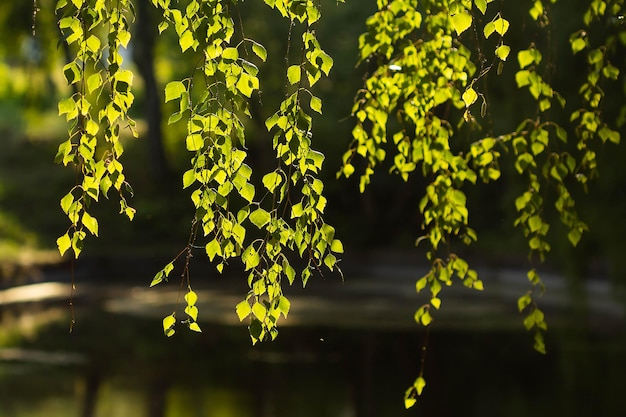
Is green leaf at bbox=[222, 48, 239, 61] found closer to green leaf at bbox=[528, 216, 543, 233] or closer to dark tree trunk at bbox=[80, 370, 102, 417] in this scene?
green leaf at bbox=[528, 216, 543, 233]

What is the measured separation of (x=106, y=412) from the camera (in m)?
8.84

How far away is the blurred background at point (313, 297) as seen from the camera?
9.47m

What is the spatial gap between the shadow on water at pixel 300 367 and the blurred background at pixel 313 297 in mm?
31

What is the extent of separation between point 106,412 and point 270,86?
47.1 ft

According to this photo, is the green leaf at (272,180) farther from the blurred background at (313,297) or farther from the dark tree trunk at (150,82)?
the dark tree trunk at (150,82)

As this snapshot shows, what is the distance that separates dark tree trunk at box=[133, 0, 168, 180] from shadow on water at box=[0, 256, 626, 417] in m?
7.91

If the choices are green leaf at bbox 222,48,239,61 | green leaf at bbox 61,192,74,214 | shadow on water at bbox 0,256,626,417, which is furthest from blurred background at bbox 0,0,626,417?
green leaf at bbox 222,48,239,61

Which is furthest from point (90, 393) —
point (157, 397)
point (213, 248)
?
point (213, 248)

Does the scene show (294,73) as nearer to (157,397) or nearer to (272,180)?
(272,180)

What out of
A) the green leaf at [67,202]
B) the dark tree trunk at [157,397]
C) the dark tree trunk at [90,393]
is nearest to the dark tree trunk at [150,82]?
the dark tree trunk at [90,393]

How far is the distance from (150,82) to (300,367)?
13.2 metres

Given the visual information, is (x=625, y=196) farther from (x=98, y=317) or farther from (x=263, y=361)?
(x=98, y=317)

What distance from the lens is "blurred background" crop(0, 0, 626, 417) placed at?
9469 millimetres

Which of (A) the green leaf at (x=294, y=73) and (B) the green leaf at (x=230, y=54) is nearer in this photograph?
(B) the green leaf at (x=230, y=54)
